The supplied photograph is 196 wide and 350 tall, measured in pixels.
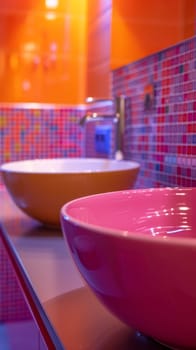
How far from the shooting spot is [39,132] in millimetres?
2055

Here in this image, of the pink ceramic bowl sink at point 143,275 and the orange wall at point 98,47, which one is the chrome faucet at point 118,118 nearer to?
the orange wall at point 98,47

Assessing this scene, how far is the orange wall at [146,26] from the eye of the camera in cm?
116

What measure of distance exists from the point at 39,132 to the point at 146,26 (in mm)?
780

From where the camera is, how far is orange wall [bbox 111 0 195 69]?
3.79 feet

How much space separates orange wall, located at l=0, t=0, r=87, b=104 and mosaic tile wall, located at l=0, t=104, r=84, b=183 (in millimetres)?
48

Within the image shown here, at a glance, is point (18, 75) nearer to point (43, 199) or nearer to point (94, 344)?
point (43, 199)

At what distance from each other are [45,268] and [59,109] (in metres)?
1.26

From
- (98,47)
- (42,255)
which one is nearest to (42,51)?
(98,47)

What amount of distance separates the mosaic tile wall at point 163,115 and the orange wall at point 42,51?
0.51 meters

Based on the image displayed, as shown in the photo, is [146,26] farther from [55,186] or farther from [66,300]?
[66,300]

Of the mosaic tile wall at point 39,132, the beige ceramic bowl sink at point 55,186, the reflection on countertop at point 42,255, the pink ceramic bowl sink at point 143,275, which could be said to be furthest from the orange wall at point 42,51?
the pink ceramic bowl sink at point 143,275

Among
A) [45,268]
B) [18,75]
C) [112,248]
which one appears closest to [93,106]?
[18,75]

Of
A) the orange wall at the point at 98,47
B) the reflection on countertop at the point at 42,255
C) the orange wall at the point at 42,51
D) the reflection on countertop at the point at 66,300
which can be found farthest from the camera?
the orange wall at the point at 42,51

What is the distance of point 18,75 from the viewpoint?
2.03m
